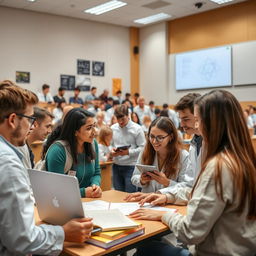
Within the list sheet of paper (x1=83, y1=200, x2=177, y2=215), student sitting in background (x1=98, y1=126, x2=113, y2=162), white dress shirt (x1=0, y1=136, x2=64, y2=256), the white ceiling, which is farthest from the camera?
the white ceiling

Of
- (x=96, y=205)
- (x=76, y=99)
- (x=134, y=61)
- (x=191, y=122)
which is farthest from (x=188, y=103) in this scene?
(x=134, y=61)

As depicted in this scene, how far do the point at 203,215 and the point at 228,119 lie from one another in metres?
0.43

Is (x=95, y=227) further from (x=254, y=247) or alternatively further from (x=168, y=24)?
(x=168, y=24)

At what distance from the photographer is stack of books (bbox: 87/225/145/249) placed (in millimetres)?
1418

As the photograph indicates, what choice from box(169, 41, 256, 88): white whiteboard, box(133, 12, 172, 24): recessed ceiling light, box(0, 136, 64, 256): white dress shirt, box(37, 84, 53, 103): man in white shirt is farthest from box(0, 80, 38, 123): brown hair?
box(133, 12, 172, 24): recessed ceiling light

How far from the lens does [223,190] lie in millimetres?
1321

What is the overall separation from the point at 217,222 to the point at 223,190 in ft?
0.52

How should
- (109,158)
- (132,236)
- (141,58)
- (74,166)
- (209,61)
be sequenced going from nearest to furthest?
(132,236) < (74,166) < (109,158) < (209,61) < (141,58)

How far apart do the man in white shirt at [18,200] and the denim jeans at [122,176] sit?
101 inches

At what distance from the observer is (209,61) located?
37.2 ft

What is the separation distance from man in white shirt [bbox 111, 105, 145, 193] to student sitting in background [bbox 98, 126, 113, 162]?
10 centimetres

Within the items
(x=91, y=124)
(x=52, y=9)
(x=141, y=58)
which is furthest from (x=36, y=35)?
(x=91, y=124)

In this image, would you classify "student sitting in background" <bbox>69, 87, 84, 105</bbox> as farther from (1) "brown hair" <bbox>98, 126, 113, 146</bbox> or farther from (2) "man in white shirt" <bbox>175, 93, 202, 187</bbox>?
(2) "man in white shirt" <bbox>175, 93, 202, 187</bbox>

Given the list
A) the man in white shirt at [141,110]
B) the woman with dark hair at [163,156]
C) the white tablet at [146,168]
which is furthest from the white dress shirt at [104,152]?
the man in white shirt at [141,110]
